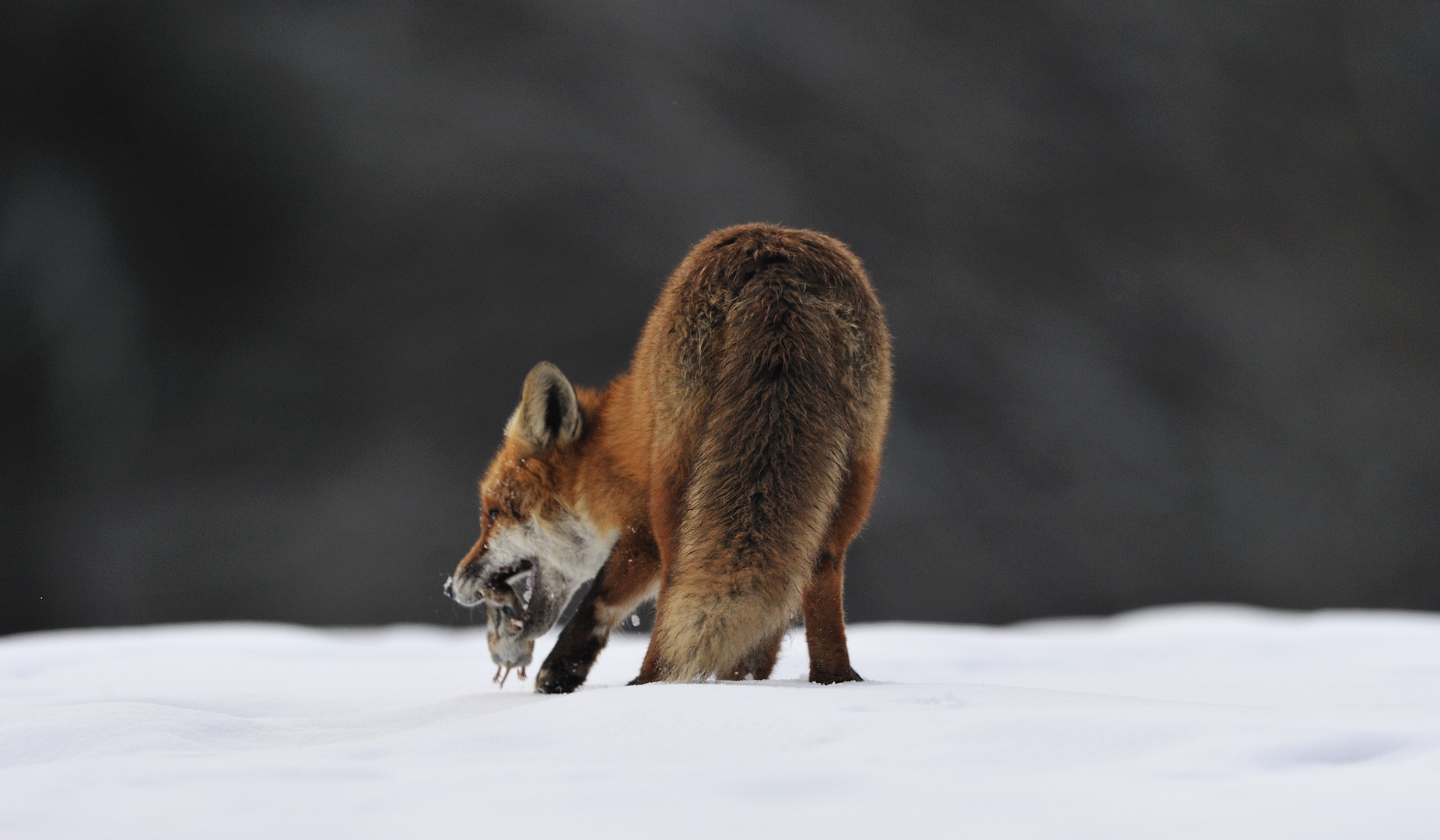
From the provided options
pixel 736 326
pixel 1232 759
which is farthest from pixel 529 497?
pixel 1232 759

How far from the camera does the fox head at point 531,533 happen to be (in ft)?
11.5

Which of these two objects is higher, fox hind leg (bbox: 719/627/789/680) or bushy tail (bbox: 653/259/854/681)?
bushy tail (bbox: 653/259/854/681)

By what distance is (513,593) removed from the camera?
372 cm

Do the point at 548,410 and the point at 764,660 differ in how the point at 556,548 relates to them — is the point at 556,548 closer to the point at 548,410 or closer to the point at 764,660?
the point at 548,410

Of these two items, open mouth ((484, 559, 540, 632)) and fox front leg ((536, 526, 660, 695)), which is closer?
fox front leg ((536, 526, 660, 695))

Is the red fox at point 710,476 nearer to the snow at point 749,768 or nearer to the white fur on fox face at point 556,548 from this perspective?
the white fur on fox face at point 556,548

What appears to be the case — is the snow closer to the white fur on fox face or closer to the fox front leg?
the fox front leg

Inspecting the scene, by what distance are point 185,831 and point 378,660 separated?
3.73 metres

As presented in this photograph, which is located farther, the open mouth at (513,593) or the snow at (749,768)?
the open mouth at (513,593)

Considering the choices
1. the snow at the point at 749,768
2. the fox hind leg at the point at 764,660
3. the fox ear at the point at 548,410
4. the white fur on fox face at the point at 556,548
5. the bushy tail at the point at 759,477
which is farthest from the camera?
the white fur on fox face at the point at 556,548

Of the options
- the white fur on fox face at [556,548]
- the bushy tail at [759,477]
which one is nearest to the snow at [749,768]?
the bushy tail at [759,477]

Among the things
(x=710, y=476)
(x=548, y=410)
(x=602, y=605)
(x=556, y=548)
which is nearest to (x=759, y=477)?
(x=710, y=476)

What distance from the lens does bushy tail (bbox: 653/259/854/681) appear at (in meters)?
2.40

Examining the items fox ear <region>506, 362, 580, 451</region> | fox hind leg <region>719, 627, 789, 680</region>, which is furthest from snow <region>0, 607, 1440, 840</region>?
fox ear <region>506, 362, 580, 451</region>
